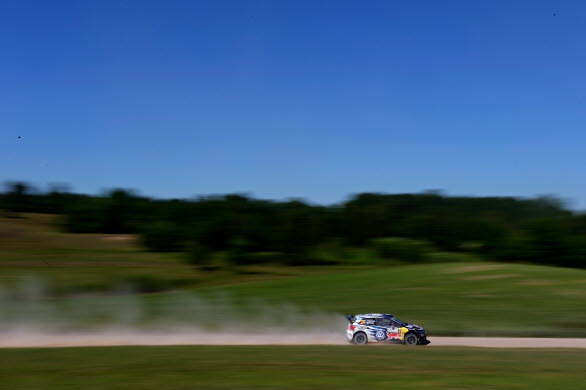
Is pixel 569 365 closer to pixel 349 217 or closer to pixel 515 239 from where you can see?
pixel 515 239

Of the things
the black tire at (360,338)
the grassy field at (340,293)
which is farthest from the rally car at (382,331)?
the grassy field at (340,293)

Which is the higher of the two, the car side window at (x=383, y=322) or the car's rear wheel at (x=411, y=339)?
the car side window at (x=383, y=322)

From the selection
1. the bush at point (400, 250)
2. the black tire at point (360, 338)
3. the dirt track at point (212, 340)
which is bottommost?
the dirt track at point (212, 340)

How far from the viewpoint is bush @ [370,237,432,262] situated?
55250 millimetres

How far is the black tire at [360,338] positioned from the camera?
15.5m

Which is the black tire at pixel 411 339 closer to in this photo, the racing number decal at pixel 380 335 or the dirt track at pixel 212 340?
the racing number decal at pixel 380 335

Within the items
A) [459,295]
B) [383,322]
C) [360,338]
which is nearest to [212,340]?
[360,338]

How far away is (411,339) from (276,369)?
7569 millimetres

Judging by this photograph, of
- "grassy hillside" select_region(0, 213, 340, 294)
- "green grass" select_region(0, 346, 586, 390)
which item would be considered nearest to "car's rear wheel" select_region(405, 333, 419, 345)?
"green grass" select_region(0, 346, 586, 390)

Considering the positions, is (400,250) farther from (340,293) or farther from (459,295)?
(459,295)

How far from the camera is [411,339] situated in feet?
50.2

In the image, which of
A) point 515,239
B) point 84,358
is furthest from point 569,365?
point 515,239

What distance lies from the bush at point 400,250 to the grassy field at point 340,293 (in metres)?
13.7

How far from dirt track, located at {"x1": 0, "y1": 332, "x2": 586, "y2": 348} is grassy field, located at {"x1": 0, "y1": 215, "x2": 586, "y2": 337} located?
6.53 ft
